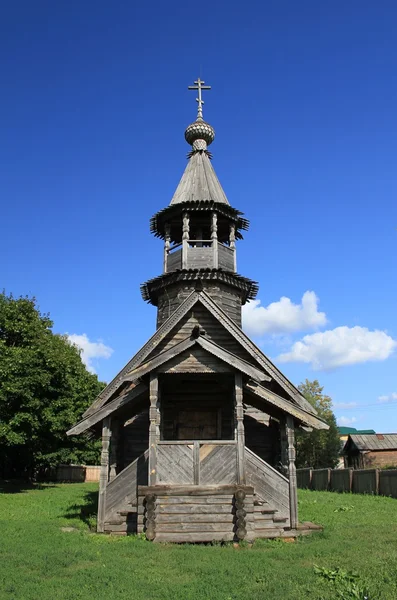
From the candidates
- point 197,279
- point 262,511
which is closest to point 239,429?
point 262,511

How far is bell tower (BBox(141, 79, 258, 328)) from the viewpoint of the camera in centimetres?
1900

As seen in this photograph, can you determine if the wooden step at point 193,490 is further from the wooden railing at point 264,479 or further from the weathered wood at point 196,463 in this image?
the wooden railing at point 264,479

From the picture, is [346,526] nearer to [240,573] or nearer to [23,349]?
[240,573]

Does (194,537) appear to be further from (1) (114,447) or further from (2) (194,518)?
(1) (114,447)

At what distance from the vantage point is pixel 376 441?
4169 cm

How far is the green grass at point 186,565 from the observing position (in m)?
7.02

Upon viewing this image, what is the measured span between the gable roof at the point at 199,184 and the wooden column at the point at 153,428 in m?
10.0

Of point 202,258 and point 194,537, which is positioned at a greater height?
point 202,258

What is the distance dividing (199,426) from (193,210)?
28.5 ft

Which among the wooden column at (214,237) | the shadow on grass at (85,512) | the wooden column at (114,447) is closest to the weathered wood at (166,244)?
the wooden column at (214,237)

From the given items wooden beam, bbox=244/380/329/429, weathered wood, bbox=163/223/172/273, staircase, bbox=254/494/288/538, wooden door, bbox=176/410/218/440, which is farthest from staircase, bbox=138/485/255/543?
weathered wood, bbox=163/223/172/273

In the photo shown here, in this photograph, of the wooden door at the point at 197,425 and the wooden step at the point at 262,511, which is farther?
the wooden door at the point at 197,425

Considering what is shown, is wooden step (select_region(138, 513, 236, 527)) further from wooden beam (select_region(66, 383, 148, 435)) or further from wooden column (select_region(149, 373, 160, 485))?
wooden beam (select_region(66, 383, 148, 435))

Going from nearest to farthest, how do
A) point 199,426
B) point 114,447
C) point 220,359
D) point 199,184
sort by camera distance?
point 220,359 → point 114,447 → point 199,426 → point 199,184
